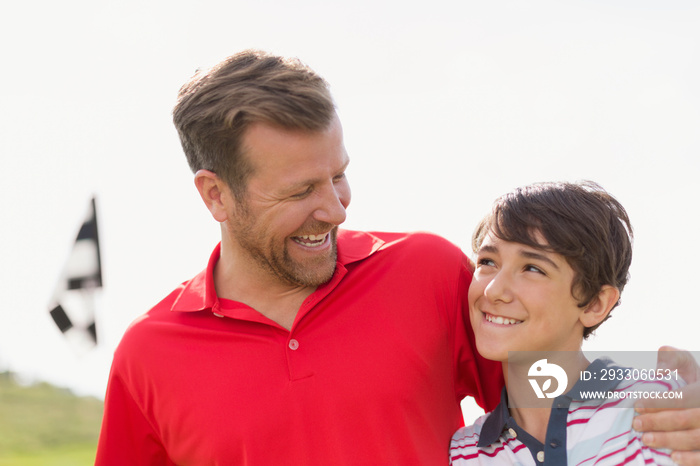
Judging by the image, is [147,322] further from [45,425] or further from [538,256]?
[45,425]

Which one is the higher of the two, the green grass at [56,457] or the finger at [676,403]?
the finger at [676,403]

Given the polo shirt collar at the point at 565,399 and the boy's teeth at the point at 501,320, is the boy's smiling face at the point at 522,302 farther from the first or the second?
the polo shirt collar at the point at 565,399

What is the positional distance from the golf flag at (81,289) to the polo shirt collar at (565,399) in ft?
7.88

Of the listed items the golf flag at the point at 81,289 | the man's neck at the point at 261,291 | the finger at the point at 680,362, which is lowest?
the golf flag at the point at 81,289

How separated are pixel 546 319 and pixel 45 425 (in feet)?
21.1

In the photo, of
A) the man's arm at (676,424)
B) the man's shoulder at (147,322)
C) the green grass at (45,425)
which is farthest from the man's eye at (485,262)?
the green grass at (45,425)

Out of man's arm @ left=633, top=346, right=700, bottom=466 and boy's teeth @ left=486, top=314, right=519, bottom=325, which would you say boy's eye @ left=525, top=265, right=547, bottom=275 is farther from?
man's arm @ left=633, top=346, right=700, bottom=466

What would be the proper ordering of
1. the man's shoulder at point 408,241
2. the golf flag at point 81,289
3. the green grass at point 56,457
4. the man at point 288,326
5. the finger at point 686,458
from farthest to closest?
1. the green grass at point 56,457
2. the golf flag at point 81,289
3. the man's shoulder at point 408,241
4. the man at point 288,326
5. the finger at point 686,458

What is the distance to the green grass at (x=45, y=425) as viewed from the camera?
664cm

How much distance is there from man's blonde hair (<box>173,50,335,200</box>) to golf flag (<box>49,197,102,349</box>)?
1754 millimetres

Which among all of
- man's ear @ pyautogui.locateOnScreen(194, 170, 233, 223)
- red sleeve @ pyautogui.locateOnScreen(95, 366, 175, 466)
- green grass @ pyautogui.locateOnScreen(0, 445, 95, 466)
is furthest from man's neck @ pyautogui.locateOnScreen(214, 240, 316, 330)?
green grass @ pyautogui.locateOnScreen(0, 445, 95, 466)

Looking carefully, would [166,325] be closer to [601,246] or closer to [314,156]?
[314,156]

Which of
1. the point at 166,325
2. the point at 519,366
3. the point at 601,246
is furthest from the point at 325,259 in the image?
the point at 601,246

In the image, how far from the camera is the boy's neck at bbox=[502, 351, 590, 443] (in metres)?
1.97
